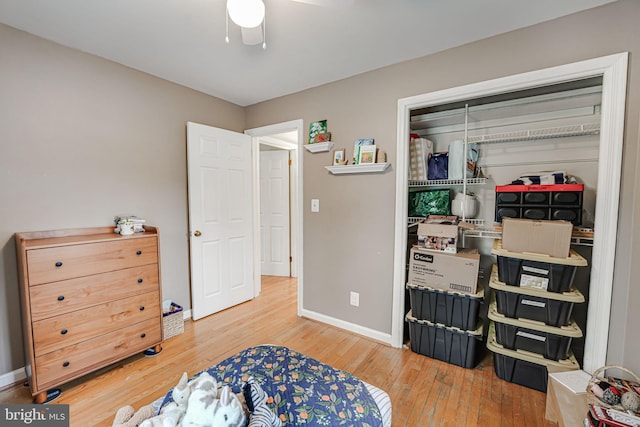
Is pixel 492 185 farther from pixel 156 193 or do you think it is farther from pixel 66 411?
pixel 66 411

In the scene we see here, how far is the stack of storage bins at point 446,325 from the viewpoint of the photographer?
2018mm

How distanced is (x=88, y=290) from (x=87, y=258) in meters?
0.22

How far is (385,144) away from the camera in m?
2.36

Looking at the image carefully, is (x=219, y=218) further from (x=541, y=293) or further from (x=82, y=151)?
(x=541, y=293)

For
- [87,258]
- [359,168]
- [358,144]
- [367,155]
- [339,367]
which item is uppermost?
[358,144]

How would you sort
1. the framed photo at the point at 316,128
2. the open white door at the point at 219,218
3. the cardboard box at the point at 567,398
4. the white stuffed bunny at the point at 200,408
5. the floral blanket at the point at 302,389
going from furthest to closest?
the open white door at the point at 219,218, the framed photo at the point at 316,128, the cardboard box at the point at 567,398, the floral blanket at the point at 302,389, the white stuffed bunny at the point at 200,408

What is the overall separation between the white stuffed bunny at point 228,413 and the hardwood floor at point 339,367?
3.70 ft

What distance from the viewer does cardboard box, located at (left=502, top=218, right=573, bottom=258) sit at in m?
1.67

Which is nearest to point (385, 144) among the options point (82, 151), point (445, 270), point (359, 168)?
point (359, 168)

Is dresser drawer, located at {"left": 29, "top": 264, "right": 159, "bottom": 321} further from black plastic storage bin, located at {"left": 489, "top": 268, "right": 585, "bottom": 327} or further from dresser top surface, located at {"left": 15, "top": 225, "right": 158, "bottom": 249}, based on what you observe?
black plastic storage bin, located at {"left": 489, "top": 268, "right": 585, "bottom": 327}

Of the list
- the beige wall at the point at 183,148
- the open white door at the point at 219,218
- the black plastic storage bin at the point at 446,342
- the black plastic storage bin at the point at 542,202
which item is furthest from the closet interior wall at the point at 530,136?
the open white door at the point at 219,218

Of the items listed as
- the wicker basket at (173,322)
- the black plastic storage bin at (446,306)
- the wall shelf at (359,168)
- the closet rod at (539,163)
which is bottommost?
the wicker basket at (173,322)

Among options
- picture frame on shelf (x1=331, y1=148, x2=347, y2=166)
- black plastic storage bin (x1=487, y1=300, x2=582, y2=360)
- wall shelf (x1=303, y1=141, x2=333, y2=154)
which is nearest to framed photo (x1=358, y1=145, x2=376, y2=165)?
picture frame on shelf (x1=331, y1=148, x2=347, y2=166)

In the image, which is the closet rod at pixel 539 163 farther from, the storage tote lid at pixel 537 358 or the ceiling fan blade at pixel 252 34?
the ceiling fan blade at pixel 252 34
